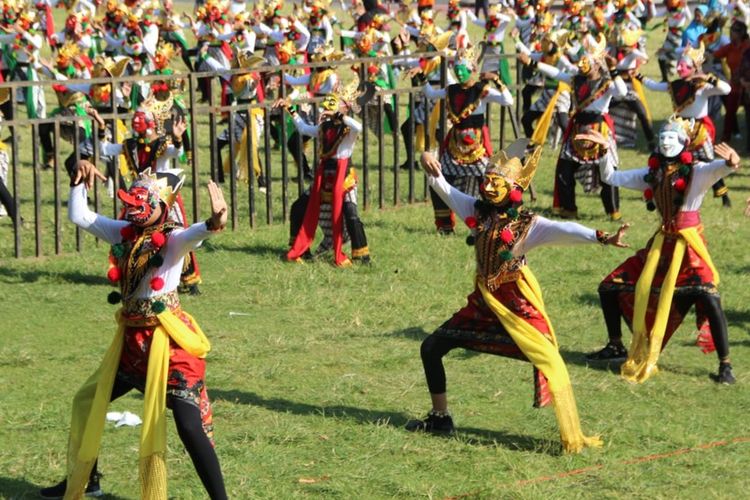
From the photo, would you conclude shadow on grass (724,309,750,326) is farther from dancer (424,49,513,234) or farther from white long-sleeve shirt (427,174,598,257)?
white long-sleeve shirt (427,174,598,257)

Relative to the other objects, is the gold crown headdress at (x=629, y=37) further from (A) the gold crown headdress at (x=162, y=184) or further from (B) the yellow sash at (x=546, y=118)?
(A) the gold crown headdress at (x=162, y=184)

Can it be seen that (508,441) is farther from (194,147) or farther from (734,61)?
(734,61)

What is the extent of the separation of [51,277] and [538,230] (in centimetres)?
546

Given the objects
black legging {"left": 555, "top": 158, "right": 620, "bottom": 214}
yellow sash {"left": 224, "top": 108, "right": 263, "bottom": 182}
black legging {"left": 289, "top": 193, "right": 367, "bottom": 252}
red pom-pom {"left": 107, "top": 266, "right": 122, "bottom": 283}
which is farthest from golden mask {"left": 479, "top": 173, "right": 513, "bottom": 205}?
yellow sash {"left": 224, "top": 108, "right": 263, "bottom": 182}

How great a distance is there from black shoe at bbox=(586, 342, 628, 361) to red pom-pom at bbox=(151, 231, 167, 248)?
3.96 m

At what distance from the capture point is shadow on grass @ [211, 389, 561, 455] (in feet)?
26.9

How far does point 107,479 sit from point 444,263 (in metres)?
5.71

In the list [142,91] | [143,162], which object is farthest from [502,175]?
[142,91]

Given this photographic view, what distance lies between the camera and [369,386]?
30.6 feet

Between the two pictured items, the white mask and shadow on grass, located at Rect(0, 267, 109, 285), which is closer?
the white mask

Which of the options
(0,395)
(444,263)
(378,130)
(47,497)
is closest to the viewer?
(47,497)

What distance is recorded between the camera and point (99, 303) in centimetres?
1139

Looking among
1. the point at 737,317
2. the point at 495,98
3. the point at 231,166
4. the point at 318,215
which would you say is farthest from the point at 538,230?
the point at 231,166

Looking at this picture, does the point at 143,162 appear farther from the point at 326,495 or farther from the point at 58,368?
the point at 326,495
